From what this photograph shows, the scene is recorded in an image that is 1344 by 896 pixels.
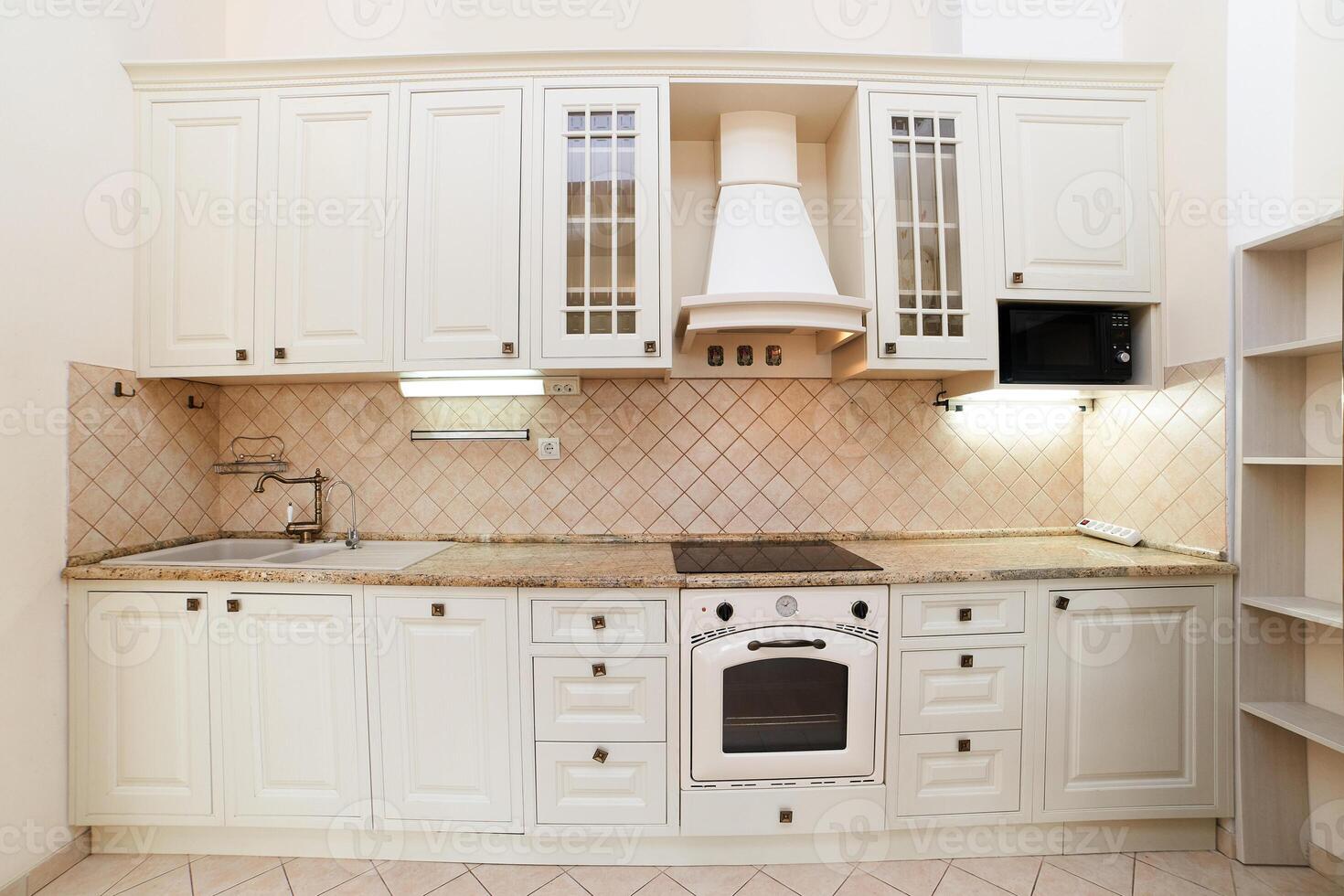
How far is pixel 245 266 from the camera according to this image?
1.98 m

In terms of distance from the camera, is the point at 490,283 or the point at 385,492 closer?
the point at 490,283

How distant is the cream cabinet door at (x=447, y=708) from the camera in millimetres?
1719

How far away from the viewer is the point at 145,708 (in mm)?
1764

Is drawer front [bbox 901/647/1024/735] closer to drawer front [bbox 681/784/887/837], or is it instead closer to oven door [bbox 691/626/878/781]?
oven door [bbox 691/626/878/781]

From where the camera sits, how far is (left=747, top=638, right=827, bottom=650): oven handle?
170 centimetres

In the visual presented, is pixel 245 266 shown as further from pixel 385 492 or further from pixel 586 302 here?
pixel 586 302

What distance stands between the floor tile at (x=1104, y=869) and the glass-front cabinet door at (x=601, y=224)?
2098 mm

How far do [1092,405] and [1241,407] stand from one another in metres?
0.54

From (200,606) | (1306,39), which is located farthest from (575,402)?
(1306,39)

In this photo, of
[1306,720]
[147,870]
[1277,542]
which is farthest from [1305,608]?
[147,870]

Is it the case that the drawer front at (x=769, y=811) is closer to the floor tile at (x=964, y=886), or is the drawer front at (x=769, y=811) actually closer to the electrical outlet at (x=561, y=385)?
the floor tile at (x=964, y=886)

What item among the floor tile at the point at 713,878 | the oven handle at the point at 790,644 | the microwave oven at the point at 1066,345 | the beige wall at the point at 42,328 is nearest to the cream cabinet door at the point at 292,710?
the beige wall at the point at 42,328

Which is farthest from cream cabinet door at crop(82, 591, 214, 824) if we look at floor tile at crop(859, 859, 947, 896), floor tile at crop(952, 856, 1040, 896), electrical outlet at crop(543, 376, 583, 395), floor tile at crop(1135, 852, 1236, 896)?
floor tile at crop(1135, 852, 1236, 896)

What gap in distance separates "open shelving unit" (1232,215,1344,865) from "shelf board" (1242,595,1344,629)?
1 centimetres
